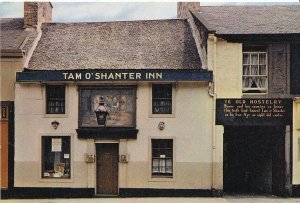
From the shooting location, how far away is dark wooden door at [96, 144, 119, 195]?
1811 centimetres

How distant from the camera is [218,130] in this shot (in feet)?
58.6

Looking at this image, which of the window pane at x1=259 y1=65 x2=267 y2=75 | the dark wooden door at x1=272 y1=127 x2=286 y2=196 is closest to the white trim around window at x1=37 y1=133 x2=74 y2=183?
the window pane at x1=259 y1=65 x2=267 y2=75

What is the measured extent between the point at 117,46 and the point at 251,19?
20.7 feet

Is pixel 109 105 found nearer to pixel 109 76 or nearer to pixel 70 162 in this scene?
pixel 109 76

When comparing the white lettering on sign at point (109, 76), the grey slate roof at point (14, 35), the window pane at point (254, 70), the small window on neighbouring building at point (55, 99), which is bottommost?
the small window on neighbouring building at point (55, 99)

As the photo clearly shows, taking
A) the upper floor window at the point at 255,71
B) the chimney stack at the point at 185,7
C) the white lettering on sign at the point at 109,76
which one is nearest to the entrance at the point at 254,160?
the upper floor window at the point at 255,71

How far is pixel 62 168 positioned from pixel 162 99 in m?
5.15

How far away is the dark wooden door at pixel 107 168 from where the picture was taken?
59.4 ft

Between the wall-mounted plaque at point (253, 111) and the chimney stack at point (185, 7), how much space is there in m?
6.23

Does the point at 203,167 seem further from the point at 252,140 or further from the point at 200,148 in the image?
the point at 252,140

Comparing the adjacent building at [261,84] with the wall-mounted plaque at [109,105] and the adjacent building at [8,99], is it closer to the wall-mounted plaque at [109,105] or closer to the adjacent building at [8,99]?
the wall-mounted plaque at [109,105]

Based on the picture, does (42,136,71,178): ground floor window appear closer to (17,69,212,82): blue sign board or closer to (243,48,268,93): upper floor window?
(17,69,212,82): blue sign board

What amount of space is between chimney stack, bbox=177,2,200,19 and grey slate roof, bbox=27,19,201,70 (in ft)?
2.96

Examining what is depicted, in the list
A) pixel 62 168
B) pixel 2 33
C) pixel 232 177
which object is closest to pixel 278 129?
pixel 232 177
